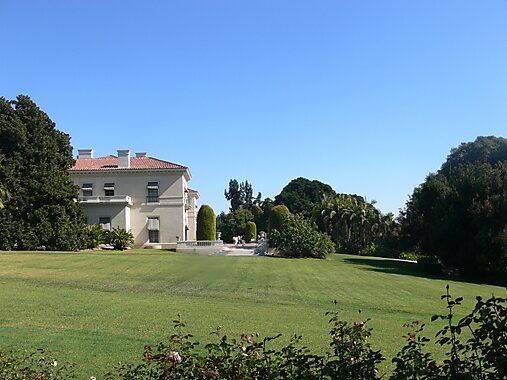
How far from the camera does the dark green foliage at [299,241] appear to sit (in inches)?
1519

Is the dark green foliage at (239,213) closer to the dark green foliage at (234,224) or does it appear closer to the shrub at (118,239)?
the dark green foliage at (234,224)

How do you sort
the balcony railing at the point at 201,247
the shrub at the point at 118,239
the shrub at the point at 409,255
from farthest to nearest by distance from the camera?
1. the shrub at the point at 409,255
2. the shrub at the point at 118,239
3. the balcony railing at the point at 201,247

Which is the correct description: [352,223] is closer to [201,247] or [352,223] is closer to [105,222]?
[201,247]

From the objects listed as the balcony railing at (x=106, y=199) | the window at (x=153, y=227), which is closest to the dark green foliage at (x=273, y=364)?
the balcony railing at (x=106, y=199)

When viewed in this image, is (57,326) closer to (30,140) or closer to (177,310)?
(177,310)

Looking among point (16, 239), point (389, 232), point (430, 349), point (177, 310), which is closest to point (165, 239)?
point (16, 239)

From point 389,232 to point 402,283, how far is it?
30551 mm

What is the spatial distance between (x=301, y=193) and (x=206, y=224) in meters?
41.9

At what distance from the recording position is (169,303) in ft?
46.4

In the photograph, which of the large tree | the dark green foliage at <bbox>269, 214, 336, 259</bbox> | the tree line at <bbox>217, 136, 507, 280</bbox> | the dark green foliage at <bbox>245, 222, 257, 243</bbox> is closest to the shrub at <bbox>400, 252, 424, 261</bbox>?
the tree line at <bbox>217, 136, 507, 280</bbox>

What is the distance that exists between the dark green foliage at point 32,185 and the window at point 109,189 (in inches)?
388

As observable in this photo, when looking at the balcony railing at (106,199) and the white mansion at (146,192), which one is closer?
the balcony railing at (106,199)

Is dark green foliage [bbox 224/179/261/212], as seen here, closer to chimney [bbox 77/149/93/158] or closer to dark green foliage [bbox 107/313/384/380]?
chimney [bbox 77/149/93/158]

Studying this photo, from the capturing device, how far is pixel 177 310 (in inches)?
499
